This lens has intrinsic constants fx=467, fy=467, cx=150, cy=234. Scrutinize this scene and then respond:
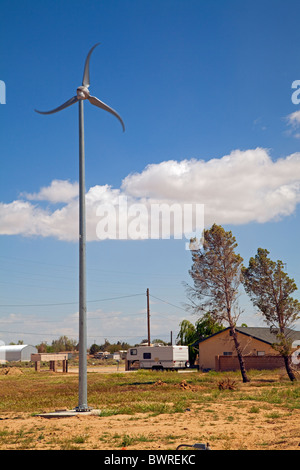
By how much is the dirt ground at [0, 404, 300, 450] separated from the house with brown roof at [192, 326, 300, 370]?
3021 cm

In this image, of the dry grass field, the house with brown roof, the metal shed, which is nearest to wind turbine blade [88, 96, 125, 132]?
the dry grass field

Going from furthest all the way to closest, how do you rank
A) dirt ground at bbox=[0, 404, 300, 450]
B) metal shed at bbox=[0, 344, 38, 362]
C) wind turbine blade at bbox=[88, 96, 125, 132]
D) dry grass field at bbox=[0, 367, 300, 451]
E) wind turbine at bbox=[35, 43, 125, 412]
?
1. metal shed at bbox=[0, 344, 38, 362]
2. wind turbine blade at bbox=[88, 96, 125, 132]
3. wind turbine at bbox=[35, 43, 125, 412]
4. dry grass field at bbox=[0, 367, 300, 451]
5. dirt ground at bbox=[0, 404, 300, 450]

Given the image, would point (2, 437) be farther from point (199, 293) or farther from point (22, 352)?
point (22, 352)

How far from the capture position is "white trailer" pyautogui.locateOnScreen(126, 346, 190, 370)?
58.1 meters

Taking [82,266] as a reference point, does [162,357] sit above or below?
below

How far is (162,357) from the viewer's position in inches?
2312

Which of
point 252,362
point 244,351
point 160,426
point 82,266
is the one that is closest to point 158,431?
point 160,426

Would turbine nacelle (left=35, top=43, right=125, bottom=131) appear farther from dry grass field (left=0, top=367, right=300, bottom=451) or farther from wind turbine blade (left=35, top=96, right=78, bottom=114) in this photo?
dry grass field (left=0, top=367, right=300, bottom=451)

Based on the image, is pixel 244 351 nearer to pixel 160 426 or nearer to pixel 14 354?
pixel 160 426

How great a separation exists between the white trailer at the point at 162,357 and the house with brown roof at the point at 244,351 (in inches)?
93.1

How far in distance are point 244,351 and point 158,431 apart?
40857 mm

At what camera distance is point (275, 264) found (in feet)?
126

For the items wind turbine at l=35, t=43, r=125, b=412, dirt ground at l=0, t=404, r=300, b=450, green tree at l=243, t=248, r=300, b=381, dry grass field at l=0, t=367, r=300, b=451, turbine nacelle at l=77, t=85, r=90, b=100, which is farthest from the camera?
green tree at l=243, t=248, r=300, b=381

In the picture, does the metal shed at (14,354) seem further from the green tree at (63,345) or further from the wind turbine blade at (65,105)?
the wind turbine blade at (65,105)
